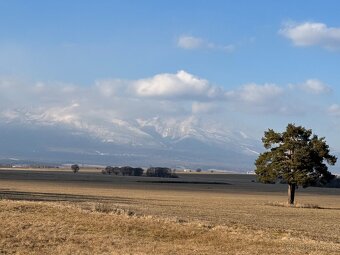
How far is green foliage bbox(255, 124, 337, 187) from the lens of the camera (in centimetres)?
7294

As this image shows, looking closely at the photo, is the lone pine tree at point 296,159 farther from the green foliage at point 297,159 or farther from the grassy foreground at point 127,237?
the grassy foreground at point 127,237

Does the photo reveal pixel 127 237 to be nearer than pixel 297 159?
Yes

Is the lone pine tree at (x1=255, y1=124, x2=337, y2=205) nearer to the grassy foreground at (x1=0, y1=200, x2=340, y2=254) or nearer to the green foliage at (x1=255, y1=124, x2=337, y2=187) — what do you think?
the green foliage at (x1=255, y1=124, x2=337, y2=187)

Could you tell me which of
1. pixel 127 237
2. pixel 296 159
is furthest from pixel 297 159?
pixel 127 237

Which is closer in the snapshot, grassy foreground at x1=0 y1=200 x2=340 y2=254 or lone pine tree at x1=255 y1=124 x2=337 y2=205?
grassy foreground at x1=0 y1=200 x2=340 y2=254

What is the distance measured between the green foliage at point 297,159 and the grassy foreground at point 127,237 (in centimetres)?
4439

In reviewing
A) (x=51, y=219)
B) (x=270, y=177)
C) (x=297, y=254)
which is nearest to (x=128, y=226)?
(x=51, y=219)

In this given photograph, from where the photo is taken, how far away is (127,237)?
84.8 ft

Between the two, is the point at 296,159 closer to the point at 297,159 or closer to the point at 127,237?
the point at 297,159

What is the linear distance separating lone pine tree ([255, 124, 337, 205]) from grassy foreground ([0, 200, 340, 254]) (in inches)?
1747

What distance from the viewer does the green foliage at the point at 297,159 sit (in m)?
72.9

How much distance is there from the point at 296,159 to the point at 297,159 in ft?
0.52

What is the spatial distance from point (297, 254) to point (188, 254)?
13.7 ft

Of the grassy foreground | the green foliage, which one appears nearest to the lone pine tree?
the green foliage
